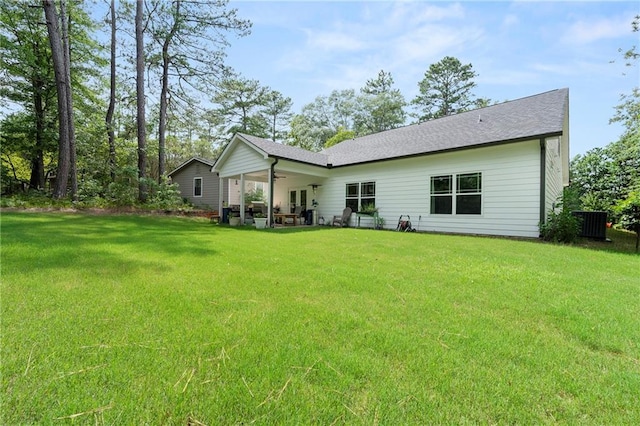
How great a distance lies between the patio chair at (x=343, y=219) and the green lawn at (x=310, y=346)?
8.61m

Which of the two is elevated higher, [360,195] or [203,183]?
[203,183]

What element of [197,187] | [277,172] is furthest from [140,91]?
[277,172]

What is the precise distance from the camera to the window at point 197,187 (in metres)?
20.0

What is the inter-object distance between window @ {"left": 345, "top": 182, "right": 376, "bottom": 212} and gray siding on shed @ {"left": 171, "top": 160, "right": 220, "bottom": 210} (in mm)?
9965

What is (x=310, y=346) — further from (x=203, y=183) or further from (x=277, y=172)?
(x=203, y=183)

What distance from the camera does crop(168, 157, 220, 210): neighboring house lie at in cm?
1903

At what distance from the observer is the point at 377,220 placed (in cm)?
1175

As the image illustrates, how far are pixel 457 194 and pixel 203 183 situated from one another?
16650 mm

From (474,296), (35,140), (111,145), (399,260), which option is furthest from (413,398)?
(35,140)

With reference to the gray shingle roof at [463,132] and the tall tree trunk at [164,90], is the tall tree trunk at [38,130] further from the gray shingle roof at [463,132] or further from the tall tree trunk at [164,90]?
the gray shingle roof at [463,132]

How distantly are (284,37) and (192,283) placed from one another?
9098 millimetres

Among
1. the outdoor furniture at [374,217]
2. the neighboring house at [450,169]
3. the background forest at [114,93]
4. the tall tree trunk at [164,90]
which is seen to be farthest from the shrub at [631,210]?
the tall tree trunk at [164,90]

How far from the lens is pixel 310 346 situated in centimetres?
194

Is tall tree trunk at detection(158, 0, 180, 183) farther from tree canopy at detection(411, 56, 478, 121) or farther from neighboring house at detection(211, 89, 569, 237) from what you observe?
tree canopy at detection(411, 56, 478, 121)
